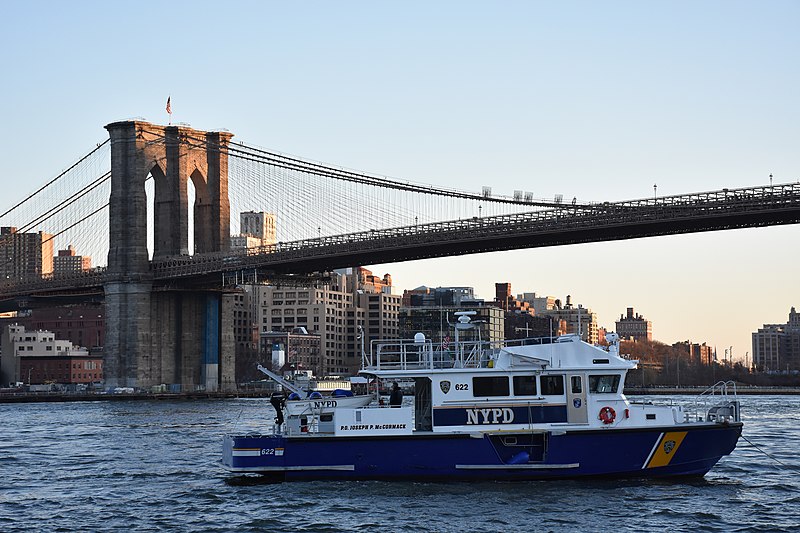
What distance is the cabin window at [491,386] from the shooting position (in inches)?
1208

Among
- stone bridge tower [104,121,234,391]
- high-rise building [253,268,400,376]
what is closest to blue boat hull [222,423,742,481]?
stone bridge tower [104,121,234,391]

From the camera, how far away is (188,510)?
2867 cm

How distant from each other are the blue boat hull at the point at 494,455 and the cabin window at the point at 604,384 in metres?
1.13

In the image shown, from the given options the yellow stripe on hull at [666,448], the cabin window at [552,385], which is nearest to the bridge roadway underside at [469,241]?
the yellow stripe on hull at [666,448]

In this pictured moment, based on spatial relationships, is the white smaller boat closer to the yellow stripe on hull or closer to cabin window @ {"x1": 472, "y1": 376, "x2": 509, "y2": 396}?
cabin window @ {"x1": 472, "y1": 376, "x2": 509, "y2": 396}

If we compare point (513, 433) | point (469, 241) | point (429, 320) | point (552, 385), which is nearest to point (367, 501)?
point (513, 433)

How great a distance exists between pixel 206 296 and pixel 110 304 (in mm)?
7358

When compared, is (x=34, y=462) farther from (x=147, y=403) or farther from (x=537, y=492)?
(x=147, y=403)

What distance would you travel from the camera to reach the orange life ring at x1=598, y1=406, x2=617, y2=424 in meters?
30.3

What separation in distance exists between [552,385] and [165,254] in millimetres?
69086

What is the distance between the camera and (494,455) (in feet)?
98.9

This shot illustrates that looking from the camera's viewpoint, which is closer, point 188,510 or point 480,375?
point 188,510

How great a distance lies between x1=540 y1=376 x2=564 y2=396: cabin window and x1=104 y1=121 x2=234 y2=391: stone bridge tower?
65777 mm

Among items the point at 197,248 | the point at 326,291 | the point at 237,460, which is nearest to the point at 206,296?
the point at 197,248
